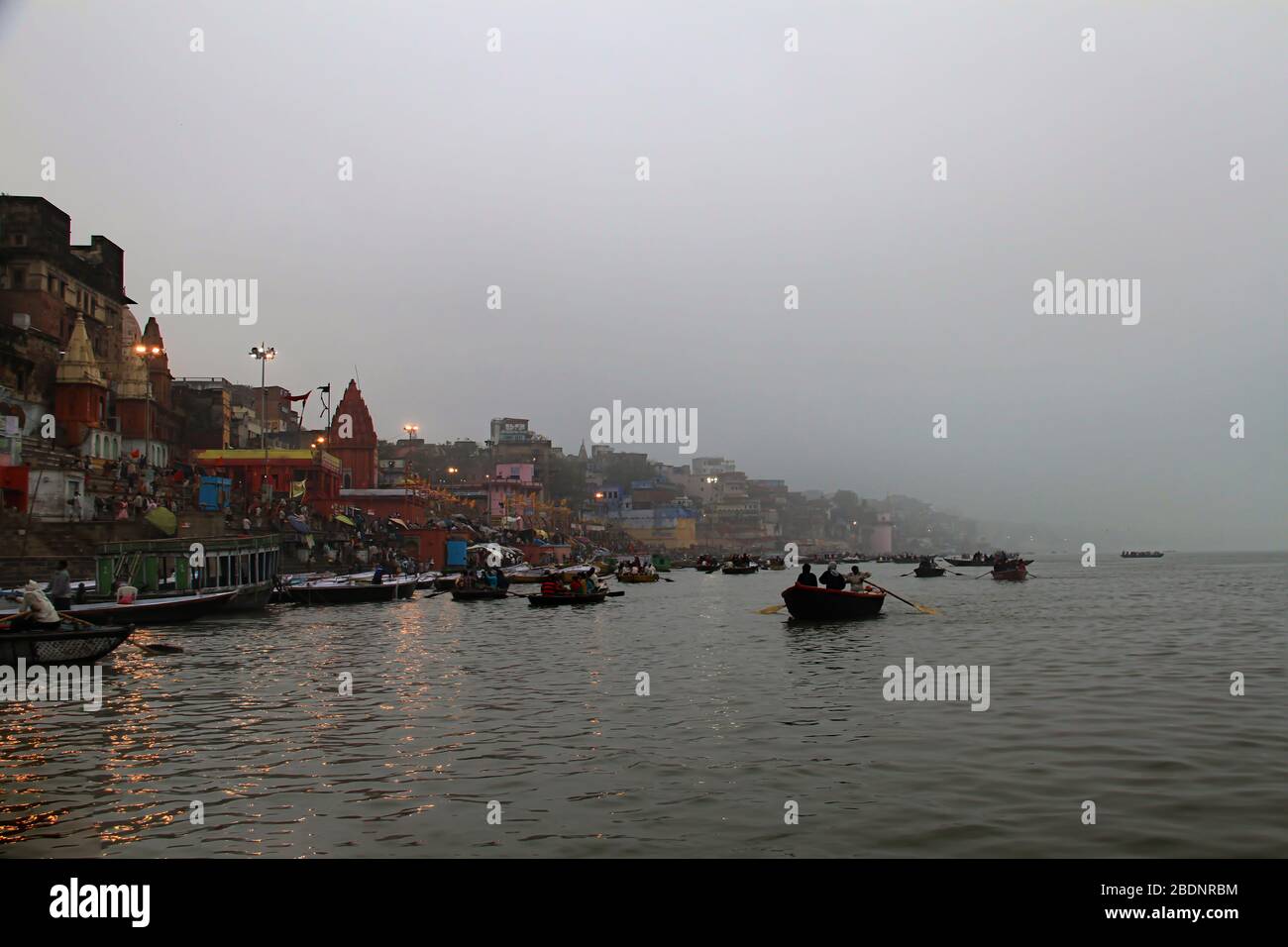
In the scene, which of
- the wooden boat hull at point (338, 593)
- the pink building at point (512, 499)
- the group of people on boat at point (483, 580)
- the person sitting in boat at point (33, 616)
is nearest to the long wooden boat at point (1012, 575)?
the group of people on boat at point (483, 580)

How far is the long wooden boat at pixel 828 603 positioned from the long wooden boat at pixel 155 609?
19357 mm

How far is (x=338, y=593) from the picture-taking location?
150 feet

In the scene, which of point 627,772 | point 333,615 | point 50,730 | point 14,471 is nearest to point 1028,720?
point 627,772

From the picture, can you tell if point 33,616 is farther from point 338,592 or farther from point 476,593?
point 476,593

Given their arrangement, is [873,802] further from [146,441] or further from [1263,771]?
[146,441]

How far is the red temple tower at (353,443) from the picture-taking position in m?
86.2

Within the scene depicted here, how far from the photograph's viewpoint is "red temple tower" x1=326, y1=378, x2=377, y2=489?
86188mm

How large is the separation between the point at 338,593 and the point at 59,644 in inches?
1070

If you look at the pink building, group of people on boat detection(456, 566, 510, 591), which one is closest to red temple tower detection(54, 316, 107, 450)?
group of people on boat detection(456, 566, 510, 591)

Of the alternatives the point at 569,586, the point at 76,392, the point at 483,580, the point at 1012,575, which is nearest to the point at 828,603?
the point at 569,586

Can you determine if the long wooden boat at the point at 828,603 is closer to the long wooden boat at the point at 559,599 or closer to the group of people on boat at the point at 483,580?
the long wooden boat at the point at 559,599

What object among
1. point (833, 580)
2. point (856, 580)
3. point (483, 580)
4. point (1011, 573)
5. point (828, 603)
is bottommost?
point (1011, 573)
